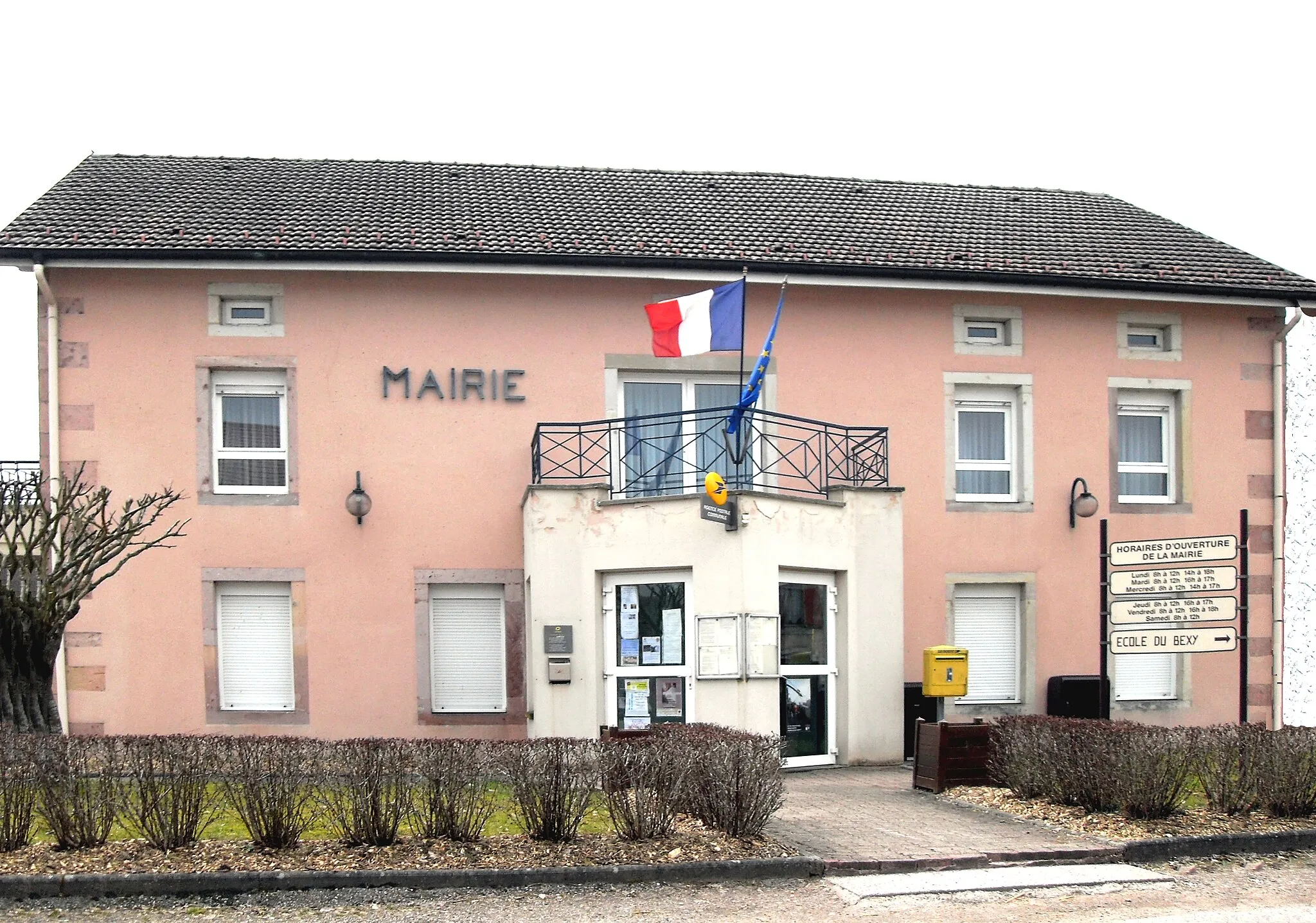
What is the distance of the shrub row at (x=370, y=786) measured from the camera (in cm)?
939

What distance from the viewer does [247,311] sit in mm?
15930

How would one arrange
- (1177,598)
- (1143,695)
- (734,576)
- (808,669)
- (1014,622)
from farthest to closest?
(1143,695) < (1014,622) < (808,669) < (734,576) < (1177,598)

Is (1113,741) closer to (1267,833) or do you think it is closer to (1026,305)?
(1267,833)

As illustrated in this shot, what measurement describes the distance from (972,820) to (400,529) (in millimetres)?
7481

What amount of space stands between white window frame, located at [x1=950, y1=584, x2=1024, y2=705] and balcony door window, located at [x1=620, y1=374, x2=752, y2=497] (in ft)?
10.8

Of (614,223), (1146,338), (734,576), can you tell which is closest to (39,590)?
(734,576)

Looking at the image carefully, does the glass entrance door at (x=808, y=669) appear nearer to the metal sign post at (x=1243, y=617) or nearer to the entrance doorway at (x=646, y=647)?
the entrance doorway at (x=646, y=647)

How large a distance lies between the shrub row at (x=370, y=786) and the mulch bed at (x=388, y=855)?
9 centimetres

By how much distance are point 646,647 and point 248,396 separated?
18.4 ft

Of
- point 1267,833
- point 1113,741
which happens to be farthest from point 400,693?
point 1267,833

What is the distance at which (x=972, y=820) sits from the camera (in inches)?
438

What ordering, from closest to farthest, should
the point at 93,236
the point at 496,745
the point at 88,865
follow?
1. the point at 88,865
2. the point at 496,745
3. the point at 93,236

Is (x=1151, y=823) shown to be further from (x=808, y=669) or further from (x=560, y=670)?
(x=560, y=670)

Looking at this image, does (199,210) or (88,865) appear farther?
(199,210)
